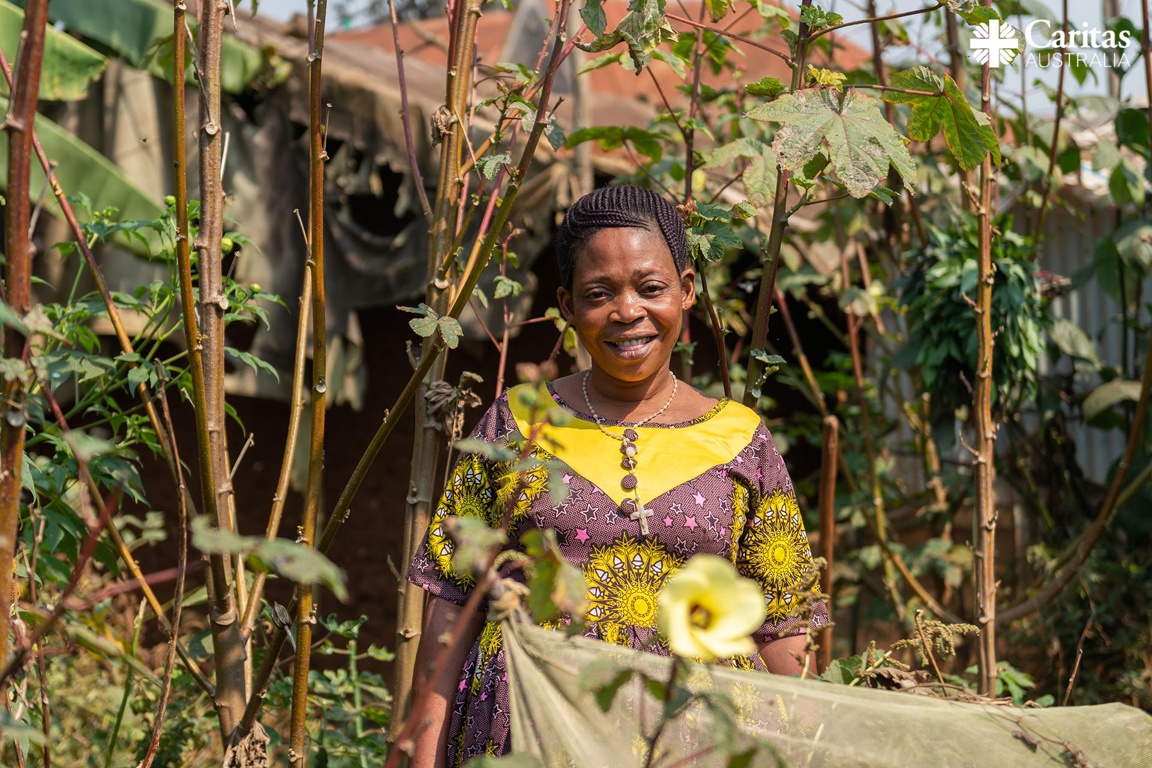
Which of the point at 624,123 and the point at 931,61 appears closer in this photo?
the point at 931,61

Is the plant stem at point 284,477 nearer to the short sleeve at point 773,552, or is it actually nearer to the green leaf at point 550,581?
the short sleeve at point 773,552

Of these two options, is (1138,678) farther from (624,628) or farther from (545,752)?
(545,752)

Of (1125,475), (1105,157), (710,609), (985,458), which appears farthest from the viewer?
(1105,157)

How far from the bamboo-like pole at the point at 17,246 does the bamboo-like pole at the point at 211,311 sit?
0.49 m

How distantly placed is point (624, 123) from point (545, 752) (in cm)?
386

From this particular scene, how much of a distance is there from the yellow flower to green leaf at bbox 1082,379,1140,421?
12.1 feet

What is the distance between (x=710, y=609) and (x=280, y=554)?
377 millimetres

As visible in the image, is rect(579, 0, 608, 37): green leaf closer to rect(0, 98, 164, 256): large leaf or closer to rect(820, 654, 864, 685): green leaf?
rect(820, 654, 864, 685): green leaf

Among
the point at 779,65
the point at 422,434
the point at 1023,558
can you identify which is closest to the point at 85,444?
the point at 422,434

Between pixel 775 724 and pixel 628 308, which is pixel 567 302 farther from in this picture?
pixel 775 724

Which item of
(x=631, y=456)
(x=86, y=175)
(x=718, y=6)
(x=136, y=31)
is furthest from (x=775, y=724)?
(x=136, y=31)

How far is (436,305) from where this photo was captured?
2105 millimetres

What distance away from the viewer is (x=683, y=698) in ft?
3.50

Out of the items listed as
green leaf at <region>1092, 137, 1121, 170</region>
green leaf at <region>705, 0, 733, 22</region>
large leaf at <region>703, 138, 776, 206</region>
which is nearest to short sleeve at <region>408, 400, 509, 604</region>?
large leaf at <region>703, 138, 776, 206</region>
